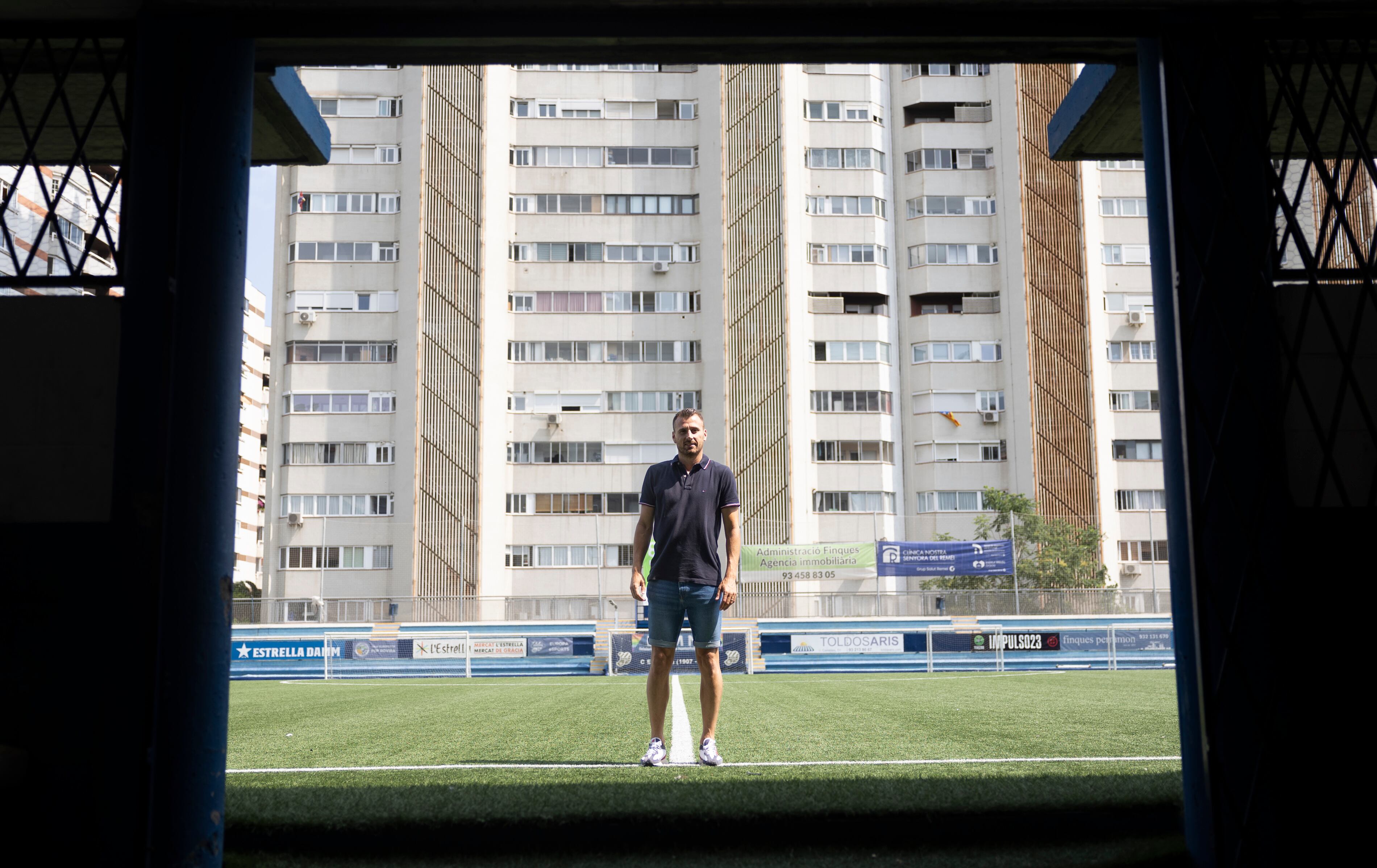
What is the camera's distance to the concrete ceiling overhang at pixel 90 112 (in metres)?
4.48

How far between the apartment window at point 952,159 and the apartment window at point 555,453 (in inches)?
723

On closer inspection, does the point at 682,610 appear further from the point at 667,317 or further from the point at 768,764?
the point at 667,317

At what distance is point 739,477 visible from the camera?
47344mm

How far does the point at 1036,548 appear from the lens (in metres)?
45.6

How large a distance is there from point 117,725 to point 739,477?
4369 cm

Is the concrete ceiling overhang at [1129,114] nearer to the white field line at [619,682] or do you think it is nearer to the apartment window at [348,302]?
the white field line at [619,682]

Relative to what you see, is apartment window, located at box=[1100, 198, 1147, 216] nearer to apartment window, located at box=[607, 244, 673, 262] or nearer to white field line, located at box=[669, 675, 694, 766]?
apartment window, located at box=[607, 244, 673, 262]

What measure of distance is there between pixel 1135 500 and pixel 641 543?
46.6 meters

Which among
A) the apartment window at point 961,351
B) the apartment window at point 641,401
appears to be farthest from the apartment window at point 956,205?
the apartment window at point 641,401

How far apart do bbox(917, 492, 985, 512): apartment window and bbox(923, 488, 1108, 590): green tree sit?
115cm

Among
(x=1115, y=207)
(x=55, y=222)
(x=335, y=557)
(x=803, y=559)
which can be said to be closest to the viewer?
(x=55, y=222)

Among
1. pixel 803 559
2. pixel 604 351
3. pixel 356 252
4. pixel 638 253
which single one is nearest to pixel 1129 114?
pixel 803 559

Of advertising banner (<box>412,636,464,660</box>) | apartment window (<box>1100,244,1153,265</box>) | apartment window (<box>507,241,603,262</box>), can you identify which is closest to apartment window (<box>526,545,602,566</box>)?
apartment window (<box>507,241,603,262</box>)

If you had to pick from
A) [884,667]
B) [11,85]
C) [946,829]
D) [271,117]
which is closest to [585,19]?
[271,117]
